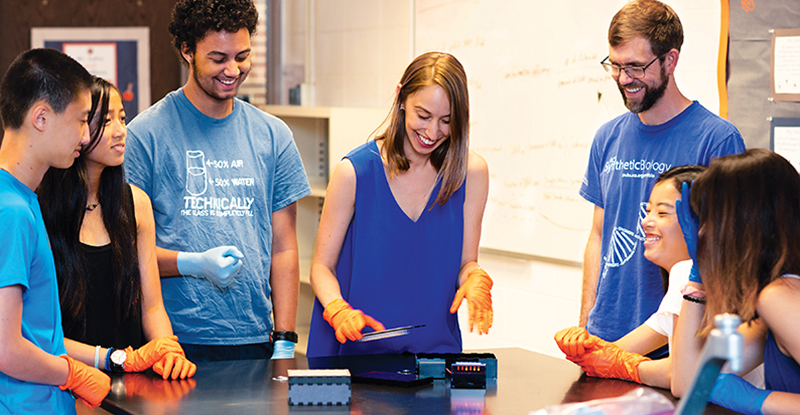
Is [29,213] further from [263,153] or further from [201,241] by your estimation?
[263,153]

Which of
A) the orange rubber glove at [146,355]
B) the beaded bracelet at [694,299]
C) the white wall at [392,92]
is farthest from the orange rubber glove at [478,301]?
the white wall at [392,92]

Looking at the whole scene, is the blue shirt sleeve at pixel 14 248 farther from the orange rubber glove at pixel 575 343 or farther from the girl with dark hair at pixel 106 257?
the orange rubber glove at pixel 575 343

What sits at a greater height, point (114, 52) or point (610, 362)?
point (114, 52)

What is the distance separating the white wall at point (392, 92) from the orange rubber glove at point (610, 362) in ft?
3.87

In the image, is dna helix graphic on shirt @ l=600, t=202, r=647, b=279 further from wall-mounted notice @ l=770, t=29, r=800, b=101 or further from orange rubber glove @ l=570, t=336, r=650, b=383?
wall-mounted notice @ l=770, t=29, r=800, b=101

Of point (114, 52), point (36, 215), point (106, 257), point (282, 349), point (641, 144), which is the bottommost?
point (282, 349)

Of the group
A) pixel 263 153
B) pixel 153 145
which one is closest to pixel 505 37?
pixel 263 153

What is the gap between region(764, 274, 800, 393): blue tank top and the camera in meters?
1.61

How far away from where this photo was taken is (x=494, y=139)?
3.54 meters

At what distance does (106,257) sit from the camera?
2.00 m

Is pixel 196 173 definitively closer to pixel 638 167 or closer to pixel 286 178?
pixel 286 178

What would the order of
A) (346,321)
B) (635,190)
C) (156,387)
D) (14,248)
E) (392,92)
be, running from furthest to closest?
(392,92), (635,190), (346,321), (156,387), (14,248)

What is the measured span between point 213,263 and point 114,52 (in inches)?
119

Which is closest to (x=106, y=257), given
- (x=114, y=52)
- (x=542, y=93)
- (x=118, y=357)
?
(x=118, y=357)
